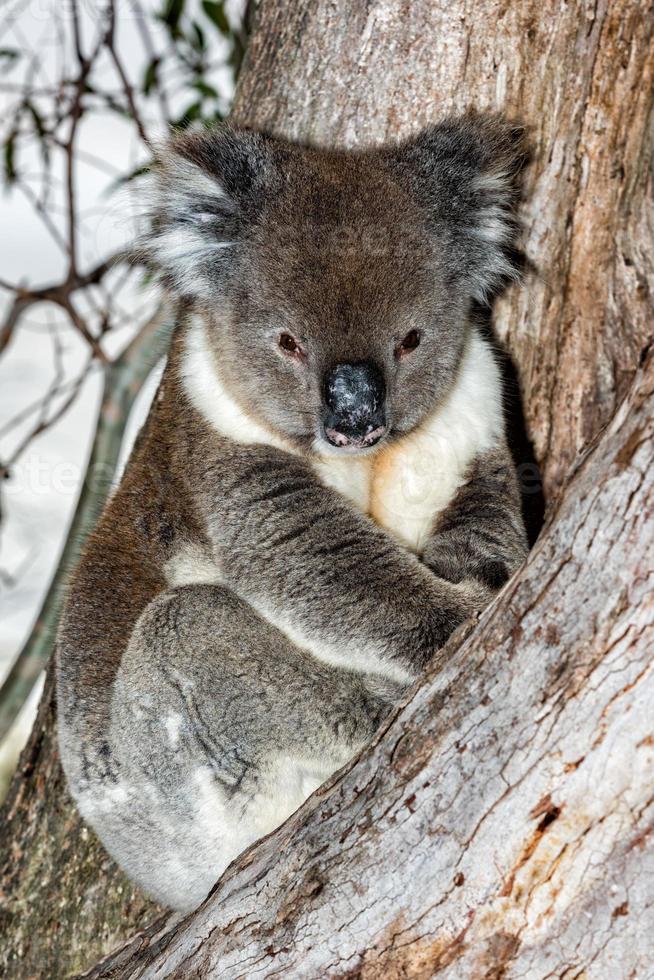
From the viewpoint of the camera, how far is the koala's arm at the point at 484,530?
2.81 meters

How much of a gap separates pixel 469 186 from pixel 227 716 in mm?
1486

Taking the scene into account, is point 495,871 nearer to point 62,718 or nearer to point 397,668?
point 397,668

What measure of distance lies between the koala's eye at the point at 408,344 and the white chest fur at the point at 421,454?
0.81 feet

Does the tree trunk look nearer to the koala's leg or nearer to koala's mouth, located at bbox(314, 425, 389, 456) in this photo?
the koala's leg

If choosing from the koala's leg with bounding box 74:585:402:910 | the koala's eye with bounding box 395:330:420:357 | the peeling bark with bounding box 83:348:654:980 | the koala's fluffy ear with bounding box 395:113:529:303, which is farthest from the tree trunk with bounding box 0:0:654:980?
A: the koala's fluffy ear with bounding box 395:113:529:303

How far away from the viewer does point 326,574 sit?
259 cm

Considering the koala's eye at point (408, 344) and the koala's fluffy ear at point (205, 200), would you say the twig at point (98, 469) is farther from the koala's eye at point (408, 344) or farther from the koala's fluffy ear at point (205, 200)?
the koala's eye at point (408, 344)

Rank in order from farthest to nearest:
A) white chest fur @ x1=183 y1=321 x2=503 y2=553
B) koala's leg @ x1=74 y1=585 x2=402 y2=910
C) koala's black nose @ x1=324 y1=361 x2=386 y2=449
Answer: white chest fur @ x1=183 y1=321 x2=503 y2=553
koala's leg @ x1=74 y1=585 x2=402 y2=910
koala's black nose @ x1=324 y1=361 x2=386 y2=449

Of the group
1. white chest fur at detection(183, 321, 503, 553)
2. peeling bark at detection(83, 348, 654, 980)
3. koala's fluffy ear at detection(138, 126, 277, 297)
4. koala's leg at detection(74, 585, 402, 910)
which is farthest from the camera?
white chest fur at detection(183, 321, 503, 553)

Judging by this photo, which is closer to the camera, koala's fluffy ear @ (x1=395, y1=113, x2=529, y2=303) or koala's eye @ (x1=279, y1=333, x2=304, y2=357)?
koala's eye @ (x1=279, y1=333, x2=304, y2=357)

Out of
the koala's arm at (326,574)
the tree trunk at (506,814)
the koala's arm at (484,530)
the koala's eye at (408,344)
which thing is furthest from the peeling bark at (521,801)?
the koala's eye at (408,344)

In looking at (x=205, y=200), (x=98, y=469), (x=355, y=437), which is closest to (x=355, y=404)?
(x=355, y=437)

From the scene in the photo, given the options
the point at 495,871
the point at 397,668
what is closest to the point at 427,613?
the point at 397,668

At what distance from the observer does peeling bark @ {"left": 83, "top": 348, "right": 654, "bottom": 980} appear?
173 centimetres
